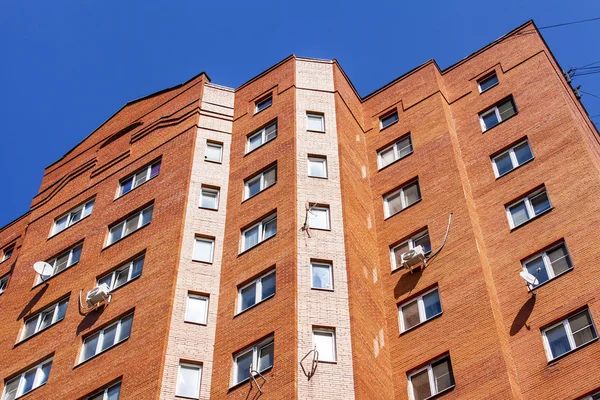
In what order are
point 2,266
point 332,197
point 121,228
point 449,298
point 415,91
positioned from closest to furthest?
point 449,298, point 332,197, point 121,228, point 415,91, point 2,266

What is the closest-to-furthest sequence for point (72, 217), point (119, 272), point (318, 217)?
point (318, 217) < point (119, 272) < point (72, 217)

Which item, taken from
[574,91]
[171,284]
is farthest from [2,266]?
[574,91]

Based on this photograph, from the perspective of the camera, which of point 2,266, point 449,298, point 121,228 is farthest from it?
point 2,266

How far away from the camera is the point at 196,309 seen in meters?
27.7

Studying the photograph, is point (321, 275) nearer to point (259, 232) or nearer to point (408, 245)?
point (259, 232)

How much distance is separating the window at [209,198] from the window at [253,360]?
7585 millimetres

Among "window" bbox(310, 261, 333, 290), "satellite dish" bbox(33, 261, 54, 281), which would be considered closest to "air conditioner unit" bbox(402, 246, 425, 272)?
"window" bbox(310, 261, 333, 290)

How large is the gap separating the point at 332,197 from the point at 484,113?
7.77 metres

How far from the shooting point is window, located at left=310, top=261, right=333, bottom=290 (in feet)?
88.1

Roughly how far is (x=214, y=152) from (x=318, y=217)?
7.11m

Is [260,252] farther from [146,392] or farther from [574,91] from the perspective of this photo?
[574,91]

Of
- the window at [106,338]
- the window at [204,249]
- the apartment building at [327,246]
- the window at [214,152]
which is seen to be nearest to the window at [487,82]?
the apartment building at [327,246]

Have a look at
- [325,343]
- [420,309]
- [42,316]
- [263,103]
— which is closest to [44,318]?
[42,316]

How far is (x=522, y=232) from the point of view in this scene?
27922mm
